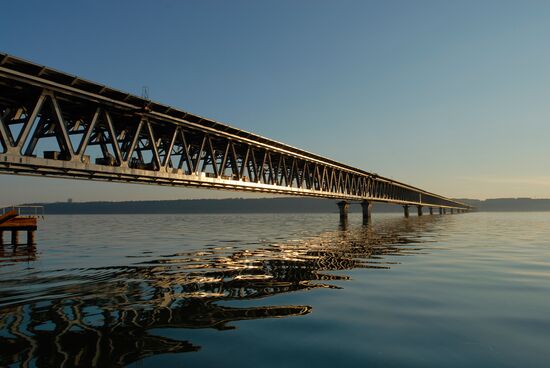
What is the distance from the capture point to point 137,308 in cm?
→ 960

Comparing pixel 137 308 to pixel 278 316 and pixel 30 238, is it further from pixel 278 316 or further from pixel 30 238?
pixel 30 238

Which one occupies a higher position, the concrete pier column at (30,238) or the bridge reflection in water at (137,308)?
the concrete pier column at (30,238)

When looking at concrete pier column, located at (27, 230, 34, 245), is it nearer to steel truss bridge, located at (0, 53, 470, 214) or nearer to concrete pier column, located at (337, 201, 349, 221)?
steel truss bridge, located at (0, 53, 470, 214)

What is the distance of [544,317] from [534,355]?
9.73ft

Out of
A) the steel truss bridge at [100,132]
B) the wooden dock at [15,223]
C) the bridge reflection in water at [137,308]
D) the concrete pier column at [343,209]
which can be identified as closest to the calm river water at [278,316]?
the bridge reflection in water at [137,308]

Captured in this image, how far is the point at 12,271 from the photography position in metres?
16.6

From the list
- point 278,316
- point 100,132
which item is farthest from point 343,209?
point 278,316

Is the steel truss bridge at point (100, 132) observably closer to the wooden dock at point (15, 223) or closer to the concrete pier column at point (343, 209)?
the wooden dock at point (15, 223)

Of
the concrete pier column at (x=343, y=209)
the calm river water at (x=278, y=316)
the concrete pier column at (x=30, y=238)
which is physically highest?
the concrete pier column at (x=343, y=209)

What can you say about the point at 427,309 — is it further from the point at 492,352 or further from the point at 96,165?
the point at 96,165

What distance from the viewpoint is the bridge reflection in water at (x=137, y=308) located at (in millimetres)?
6629

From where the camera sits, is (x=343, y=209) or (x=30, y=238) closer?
(x=30, y=238)

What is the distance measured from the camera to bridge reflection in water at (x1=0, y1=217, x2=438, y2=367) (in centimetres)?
663

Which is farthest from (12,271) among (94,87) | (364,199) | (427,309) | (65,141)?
(364,199)
